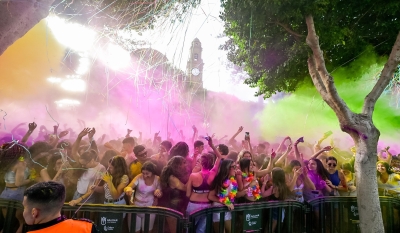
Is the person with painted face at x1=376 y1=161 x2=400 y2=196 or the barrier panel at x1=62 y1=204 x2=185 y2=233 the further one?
the person with painted face at x1=376 y1=161 x2=400 y2=196

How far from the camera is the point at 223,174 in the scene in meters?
3.87

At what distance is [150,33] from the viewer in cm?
480

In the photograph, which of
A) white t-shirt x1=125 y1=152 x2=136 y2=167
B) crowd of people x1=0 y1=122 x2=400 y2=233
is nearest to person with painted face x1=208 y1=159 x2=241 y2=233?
crowd of people x1=0 y1=122 x2=400 y2=233

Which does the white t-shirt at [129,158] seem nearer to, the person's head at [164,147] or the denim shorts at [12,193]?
the person's head at [164,147]

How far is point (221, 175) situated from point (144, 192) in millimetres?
1111

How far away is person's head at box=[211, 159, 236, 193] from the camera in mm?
3818

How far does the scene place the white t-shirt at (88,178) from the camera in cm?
391

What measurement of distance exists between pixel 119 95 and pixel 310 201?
1170 centimetres

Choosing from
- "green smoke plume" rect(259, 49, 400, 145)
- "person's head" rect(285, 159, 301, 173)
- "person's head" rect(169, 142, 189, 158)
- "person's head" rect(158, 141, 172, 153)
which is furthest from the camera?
"green smoke plume" rect(259, 49, 400, 145)

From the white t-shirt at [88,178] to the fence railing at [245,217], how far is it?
660mm

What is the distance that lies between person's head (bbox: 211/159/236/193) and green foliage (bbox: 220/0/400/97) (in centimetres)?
234

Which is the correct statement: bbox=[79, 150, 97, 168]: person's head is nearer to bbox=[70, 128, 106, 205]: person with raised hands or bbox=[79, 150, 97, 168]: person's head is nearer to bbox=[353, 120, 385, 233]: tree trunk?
bbox=[70, 128, 106, 205]: person with raised hands

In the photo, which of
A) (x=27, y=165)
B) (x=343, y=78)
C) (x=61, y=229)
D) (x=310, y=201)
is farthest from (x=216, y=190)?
(x=343, y=78)

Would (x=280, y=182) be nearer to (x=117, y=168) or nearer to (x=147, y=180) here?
(x=147, y=180)
